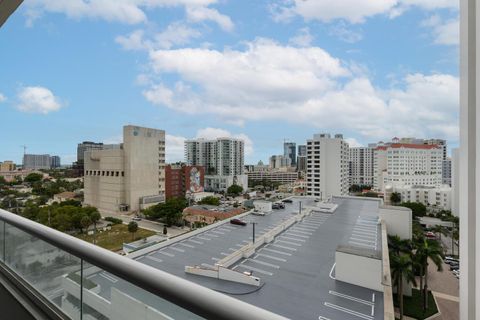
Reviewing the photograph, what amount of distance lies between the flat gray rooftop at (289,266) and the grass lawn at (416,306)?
6.40 ft

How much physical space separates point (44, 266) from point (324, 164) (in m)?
17.3

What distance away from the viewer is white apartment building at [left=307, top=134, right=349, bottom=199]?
1673 centimetres

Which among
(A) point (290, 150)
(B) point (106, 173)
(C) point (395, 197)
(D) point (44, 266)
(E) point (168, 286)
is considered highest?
(A) point (290, 150)

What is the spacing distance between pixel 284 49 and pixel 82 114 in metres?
2.28

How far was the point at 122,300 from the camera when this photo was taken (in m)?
0.68

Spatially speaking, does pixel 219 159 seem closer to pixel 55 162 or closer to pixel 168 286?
pixel 55 162

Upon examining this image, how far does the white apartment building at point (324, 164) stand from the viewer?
16.7 m

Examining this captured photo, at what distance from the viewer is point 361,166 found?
23484mm

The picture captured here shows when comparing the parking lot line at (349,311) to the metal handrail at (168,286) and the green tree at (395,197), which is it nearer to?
the metal handrail at (168,286)

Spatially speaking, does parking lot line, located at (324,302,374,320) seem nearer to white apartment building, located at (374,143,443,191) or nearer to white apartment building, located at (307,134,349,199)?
white apartment building, located at (374,143,443,191)

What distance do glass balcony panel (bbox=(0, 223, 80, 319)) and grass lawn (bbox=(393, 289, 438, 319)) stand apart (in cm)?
795

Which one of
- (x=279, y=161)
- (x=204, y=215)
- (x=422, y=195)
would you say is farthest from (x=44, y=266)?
(x=279, y=161)

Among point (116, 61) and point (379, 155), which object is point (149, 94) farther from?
point (379, 155)

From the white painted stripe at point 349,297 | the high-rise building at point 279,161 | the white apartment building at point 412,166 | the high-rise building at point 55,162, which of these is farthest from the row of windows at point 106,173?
the high-rise building at point 279,161
